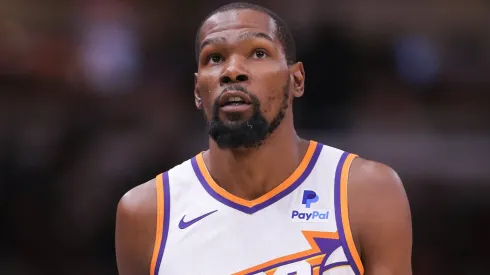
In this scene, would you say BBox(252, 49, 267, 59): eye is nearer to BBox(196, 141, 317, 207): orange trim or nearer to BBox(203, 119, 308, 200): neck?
BBox(203, 119, 308, 200): neck

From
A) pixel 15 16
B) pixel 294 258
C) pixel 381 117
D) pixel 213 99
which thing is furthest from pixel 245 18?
pixel 15 16

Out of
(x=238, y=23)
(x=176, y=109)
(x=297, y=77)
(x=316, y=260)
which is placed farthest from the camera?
(x=176, y=109)

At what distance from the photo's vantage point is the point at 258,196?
2.20 m

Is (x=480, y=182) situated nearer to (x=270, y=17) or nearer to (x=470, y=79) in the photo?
(x=470, y=79)

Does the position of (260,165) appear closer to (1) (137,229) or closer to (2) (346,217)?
(2) (346,217)

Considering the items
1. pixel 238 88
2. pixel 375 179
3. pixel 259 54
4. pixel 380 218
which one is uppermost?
pixel 259 54

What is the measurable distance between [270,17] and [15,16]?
98.9 inches

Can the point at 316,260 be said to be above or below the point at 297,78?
below

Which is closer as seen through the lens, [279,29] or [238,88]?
[238,88]

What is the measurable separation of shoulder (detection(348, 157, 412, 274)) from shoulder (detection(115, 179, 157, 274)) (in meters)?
0.61

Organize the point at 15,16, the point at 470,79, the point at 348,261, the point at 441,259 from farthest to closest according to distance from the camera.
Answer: the point at 15,16
the point at 470,79
the point at 441,259
the point at 348,261

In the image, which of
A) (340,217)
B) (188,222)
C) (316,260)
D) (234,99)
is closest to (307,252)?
(316,260)

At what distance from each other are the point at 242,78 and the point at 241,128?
0.14 m

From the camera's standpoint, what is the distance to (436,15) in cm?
405
